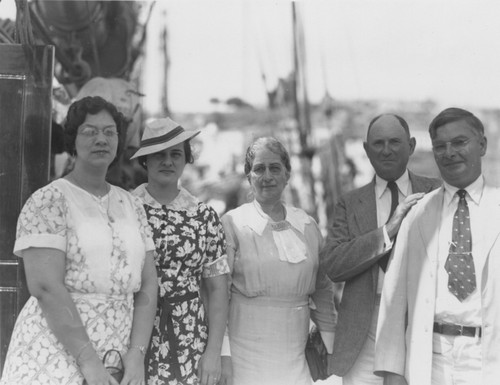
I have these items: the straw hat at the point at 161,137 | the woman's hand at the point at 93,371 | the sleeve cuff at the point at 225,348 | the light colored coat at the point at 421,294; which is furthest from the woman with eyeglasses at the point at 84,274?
the light colored coat at the point at 421,294

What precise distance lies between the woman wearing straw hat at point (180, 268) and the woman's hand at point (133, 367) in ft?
0.60

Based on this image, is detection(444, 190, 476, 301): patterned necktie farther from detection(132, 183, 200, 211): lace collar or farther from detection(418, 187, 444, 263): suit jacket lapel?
detection(132, 183, 200, 211): lace collar

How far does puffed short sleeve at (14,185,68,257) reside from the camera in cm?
208

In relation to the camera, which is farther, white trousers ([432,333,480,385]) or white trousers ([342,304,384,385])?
white trousers ([342,304,384,385])

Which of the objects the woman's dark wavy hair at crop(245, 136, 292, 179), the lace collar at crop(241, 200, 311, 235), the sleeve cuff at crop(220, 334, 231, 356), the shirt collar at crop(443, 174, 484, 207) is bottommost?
the sleeve cuff at crop(220, 334, 231, 356)

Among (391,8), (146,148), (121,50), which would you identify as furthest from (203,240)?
(391,8)

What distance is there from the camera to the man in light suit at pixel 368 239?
2.63 m

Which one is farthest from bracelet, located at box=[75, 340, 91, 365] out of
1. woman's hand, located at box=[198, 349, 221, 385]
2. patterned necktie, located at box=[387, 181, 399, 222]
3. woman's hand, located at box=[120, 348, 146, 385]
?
patterned necktie, located at box=[387, 181, 399, 222]

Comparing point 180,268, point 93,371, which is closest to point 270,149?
point 180,268

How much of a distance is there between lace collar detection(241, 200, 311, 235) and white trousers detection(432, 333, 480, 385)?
878 mm

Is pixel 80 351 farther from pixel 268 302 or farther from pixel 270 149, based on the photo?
pixel 270 149

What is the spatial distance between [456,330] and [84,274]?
1426 millimetres

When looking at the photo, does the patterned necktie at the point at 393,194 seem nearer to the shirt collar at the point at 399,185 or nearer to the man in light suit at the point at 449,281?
the shirt collar at the point at 399,185

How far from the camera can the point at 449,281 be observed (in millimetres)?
2330
